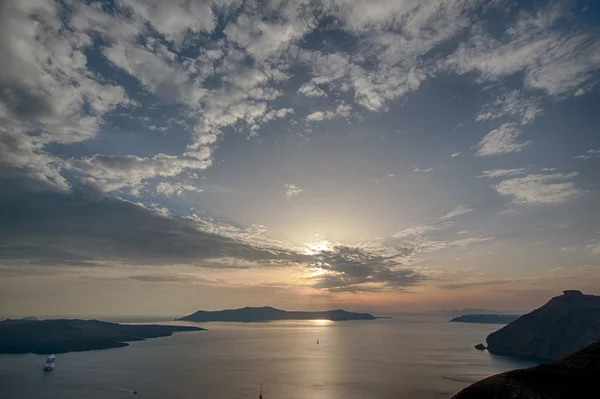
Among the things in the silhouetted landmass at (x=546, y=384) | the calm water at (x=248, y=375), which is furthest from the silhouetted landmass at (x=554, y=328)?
the silhouetted landmass at (x=546, y=384)

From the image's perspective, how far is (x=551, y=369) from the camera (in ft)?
129

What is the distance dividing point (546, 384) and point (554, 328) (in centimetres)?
18843

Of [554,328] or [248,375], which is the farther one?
[554,328]

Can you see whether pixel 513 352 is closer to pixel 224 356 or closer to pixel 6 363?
pixel 224 356

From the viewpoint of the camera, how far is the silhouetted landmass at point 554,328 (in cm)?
17200

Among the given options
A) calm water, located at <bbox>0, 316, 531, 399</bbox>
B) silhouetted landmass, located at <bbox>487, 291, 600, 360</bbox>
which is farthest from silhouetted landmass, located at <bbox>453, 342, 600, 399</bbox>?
silhouetted landmass, located at <bbox>487, 291, 600, 360</bbox>

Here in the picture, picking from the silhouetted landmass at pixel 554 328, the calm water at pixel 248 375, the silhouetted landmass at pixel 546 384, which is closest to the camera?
the silhouetted landmass at pixel 546 384

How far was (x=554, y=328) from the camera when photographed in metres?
180

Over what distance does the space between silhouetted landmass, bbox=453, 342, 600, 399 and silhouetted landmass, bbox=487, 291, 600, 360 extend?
167 meters

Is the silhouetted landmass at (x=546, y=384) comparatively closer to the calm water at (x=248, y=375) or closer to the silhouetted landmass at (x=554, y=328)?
the calm water at (x=248, y=375)

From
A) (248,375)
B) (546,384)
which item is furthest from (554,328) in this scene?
(546,384)

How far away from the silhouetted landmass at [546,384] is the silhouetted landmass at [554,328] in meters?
167

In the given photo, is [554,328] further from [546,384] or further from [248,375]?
[546,384]

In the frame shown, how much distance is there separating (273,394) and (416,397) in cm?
4303
